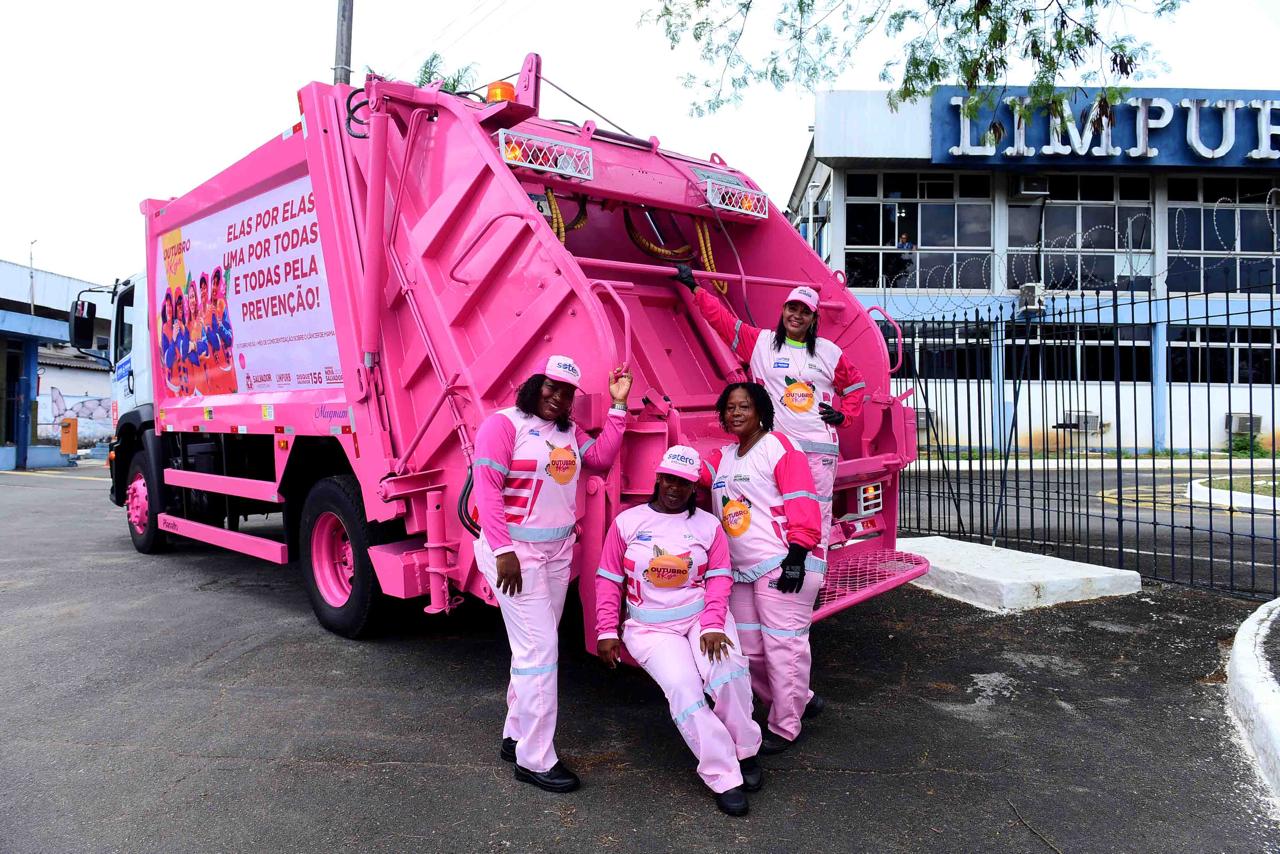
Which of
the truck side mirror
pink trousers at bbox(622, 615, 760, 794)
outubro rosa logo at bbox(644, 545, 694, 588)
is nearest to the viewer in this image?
pink trousers at bbox(622, 615, 760, 794)

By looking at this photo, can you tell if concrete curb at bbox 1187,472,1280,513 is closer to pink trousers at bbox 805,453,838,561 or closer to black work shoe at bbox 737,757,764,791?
pink trousers at bbox 805,453,838,561

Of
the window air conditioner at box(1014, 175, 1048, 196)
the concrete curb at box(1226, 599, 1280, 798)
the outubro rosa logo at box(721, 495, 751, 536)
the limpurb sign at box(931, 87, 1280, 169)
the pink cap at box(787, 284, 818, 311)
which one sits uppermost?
the limpurb sign at box(931, 87, 1280, 169)

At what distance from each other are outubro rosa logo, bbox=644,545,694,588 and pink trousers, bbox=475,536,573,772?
36 centimetres

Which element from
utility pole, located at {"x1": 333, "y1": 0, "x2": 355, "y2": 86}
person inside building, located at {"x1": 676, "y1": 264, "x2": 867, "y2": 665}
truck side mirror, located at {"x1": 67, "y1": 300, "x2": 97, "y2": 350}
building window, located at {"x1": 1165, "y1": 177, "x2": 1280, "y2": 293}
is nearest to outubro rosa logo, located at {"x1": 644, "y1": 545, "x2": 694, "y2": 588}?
person inside building, located at {"x1": 676, "y1": 264, "x2": 867, "y2": 665}

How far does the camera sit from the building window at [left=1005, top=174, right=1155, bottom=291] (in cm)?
1852

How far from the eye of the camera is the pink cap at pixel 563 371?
11.2ft

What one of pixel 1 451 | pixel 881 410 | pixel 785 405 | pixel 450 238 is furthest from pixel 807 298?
pixel 1 451

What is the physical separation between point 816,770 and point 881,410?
205cm

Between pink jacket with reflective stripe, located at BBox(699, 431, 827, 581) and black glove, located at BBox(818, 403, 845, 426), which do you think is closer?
pink jacket with reflective stripe, located at BBox(699, 431, 827, 581)

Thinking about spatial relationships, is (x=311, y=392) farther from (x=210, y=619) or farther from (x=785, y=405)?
(x=785, y=405)

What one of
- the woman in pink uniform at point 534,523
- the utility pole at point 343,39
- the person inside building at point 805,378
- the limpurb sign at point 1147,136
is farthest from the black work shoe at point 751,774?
the limpurb sign at point 1147,136

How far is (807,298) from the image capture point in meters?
4.21

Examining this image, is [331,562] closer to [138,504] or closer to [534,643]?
[534,643]

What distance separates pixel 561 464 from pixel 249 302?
3.30 m
